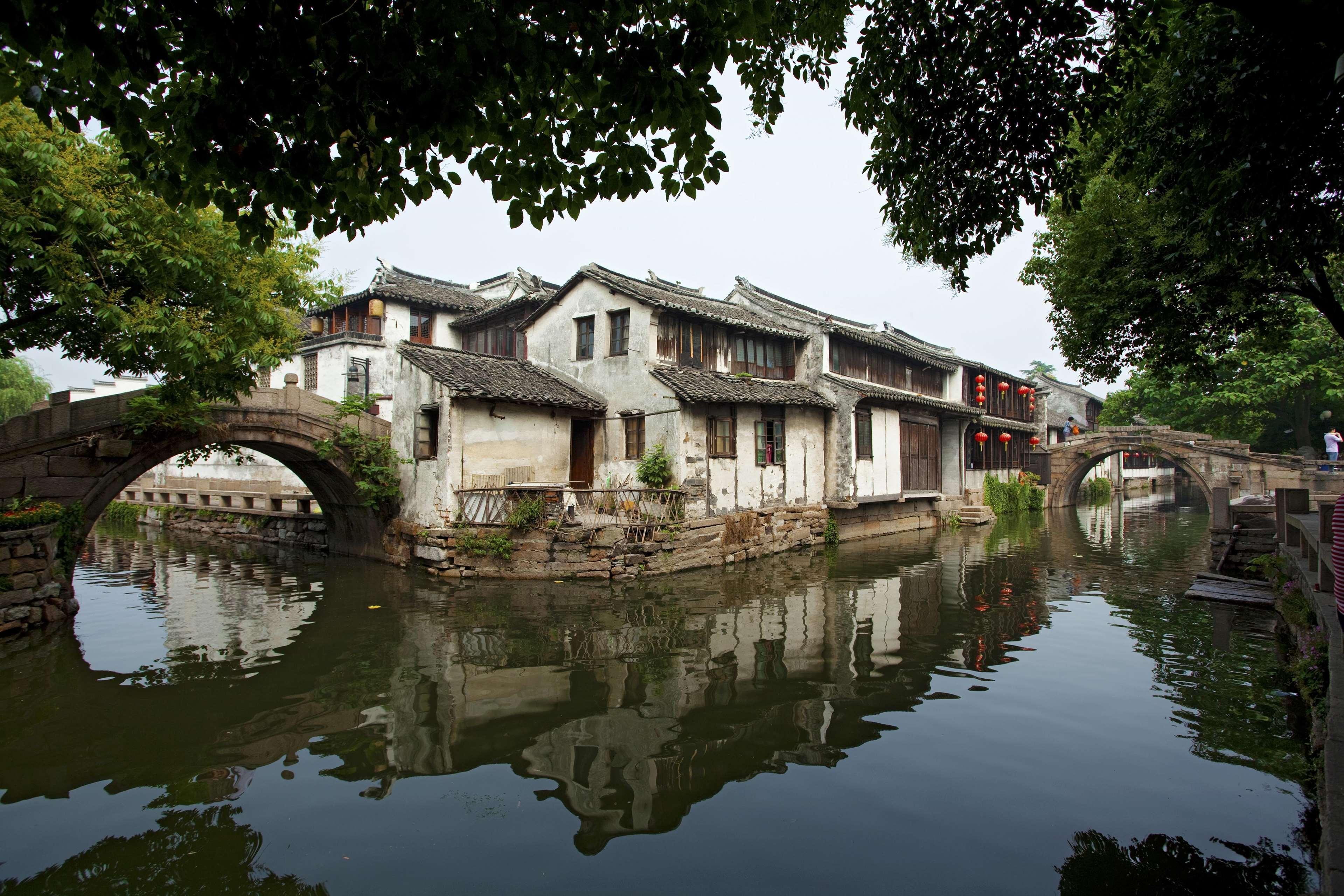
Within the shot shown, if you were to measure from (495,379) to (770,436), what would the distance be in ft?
24.5

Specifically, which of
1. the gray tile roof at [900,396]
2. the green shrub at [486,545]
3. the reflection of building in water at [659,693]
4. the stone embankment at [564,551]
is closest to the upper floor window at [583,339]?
the stone embankment at [564,551]

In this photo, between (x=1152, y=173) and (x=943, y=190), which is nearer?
(x=943, y=190)

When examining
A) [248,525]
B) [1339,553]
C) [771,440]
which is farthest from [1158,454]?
[248,525]

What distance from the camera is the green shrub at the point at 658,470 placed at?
1595 centimetres

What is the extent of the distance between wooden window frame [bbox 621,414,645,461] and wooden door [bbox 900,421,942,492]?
1009 centimetres

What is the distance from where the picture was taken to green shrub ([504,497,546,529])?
14.1 meters

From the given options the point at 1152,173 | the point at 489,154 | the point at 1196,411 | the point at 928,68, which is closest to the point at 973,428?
the point at 1196,411

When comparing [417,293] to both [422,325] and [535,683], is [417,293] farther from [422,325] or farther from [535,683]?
[535,683]

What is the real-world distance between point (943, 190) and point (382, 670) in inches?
341

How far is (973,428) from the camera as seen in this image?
89.4 ft

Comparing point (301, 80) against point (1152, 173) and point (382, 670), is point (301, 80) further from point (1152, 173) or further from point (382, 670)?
point (1152, 173)

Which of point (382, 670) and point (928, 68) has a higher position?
point (928, 68)

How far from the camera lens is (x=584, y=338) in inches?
728

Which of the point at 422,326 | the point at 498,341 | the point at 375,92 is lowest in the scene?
the point at 375,92
